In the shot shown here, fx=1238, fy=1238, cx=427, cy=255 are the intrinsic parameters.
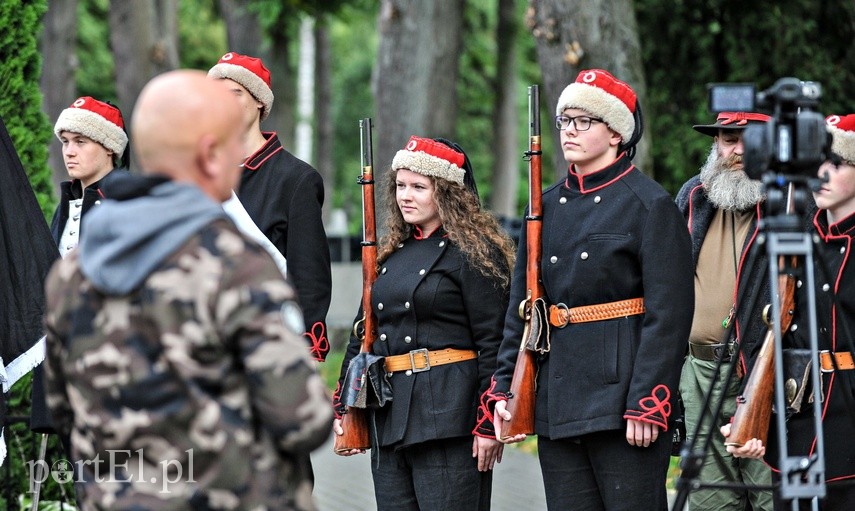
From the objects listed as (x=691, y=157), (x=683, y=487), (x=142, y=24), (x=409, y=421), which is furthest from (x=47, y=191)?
(x=142, y=24)

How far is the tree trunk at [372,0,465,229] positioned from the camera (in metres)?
12.5

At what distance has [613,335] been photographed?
464cm

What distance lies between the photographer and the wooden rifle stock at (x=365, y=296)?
5195 millimetres

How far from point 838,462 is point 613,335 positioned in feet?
3.09

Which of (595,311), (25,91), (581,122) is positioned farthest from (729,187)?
(25,91)

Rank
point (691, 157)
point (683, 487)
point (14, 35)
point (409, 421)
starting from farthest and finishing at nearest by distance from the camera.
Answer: point (691, 157) < point (14, 35) < point (409, 421) < point (683, 487)

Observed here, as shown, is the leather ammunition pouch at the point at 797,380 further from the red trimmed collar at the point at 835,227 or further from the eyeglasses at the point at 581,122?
the eyeglasses at the point at 581,122

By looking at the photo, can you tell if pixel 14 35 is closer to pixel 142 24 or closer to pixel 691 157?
pixel 691 157

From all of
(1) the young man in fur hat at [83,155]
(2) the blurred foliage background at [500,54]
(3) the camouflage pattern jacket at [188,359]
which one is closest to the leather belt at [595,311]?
(3) the camouflage pattern jacket at [188,359]

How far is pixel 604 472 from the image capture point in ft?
15.2

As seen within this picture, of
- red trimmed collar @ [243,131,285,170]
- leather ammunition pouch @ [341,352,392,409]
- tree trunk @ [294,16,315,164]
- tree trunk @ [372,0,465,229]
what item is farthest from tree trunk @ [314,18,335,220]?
leather ammunition pouch @ [341,352,392,409]

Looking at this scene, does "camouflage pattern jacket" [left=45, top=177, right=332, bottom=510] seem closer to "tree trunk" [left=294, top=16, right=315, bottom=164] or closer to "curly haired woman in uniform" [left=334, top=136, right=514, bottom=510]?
"curly haired woman in uniform" [left=334, top=136, right=514, bottom=510]

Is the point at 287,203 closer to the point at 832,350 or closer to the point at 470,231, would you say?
the point at 470,231

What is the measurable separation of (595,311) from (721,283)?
0.92 m
